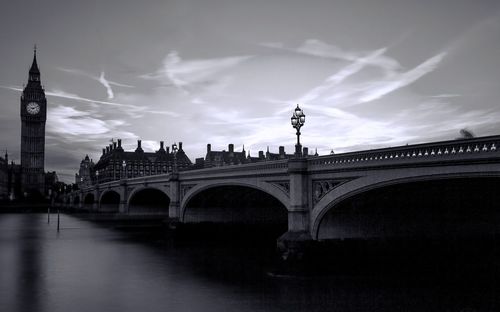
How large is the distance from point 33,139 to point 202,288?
181m

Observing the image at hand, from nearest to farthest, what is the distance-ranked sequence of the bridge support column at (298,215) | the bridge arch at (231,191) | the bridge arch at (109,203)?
the bridge support column at (298,215) < the bridge arch at (231,191) < the bridge arch at (109,203)

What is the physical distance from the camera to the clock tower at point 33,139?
180875 mm

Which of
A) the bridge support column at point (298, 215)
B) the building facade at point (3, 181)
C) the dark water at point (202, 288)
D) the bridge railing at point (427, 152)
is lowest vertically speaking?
the dark water at point (202, 288)

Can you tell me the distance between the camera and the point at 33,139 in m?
184

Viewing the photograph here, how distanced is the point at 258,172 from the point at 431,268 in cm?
1469

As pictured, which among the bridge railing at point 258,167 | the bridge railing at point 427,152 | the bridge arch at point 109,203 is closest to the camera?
the bridge railing at point 427,152

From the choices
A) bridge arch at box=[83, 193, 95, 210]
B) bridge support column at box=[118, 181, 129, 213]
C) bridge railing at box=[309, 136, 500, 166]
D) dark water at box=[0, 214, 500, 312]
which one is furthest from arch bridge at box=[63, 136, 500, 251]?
bridge arch at box=[83, 193, 95, 210]

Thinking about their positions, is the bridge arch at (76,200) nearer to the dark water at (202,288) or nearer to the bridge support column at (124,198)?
the bridge support column at (124,198)

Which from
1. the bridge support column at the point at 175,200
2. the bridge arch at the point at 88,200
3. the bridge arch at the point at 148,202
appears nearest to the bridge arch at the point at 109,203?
the bridge arch at the point at 88,200

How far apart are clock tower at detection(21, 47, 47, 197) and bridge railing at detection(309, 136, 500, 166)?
17271cm

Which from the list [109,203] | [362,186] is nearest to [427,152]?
[362,186]

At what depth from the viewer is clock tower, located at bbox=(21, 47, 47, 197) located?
7121 inches

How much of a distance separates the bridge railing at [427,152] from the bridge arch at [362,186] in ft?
2.85

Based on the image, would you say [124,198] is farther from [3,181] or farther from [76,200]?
[3,181]
